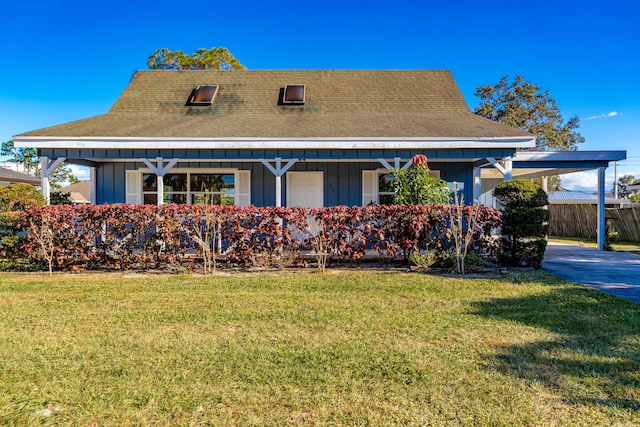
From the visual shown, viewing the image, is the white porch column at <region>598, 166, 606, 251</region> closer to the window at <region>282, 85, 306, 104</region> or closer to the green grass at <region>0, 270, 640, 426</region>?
the green grass at <region>0, 270, 640, 426</region>

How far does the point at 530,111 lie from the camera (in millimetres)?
26734

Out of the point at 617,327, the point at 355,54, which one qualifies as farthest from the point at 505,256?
the point at 355,54

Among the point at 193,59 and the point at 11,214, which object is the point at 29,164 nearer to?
the point at 193,59

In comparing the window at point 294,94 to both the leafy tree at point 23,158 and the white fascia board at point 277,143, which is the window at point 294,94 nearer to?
the white fascia board at point 277,143

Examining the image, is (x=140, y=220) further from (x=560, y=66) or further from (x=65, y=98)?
(x=560, y=66)

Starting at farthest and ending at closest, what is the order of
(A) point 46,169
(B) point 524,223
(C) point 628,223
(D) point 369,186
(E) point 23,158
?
(E) point 23,158, (C) point 628,223, (D) point 369,186, (A) point 46,169, (B) point 524,223

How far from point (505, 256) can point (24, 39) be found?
→ 68.5 feet

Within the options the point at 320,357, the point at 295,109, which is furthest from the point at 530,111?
the point at 320,357

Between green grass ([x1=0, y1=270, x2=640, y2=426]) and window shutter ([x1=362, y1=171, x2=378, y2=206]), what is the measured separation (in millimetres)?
5484

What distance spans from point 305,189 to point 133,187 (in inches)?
189

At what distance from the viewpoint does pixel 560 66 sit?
2097cm

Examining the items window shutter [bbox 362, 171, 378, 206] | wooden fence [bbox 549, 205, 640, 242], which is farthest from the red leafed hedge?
wooden fence [bbox 549, 205, 640, 242]

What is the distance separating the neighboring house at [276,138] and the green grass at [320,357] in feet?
13.7

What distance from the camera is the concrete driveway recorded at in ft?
19.8
